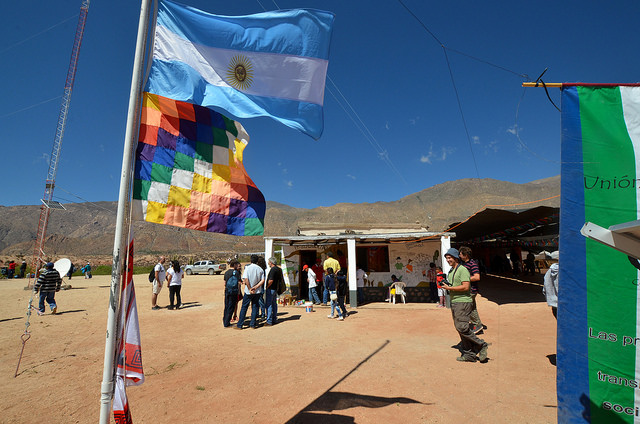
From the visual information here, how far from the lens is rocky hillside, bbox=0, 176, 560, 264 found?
83.6 metres

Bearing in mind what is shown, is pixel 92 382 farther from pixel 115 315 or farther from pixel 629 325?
pixel 629 325

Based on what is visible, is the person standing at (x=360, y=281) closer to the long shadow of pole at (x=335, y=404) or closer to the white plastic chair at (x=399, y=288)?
the white plastic chair at (x=399, y=288)

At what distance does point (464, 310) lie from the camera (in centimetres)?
496

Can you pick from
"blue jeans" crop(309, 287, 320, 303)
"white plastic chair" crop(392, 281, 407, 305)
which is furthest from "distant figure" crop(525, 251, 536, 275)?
"blue jeans" crop(309, 287, 320, 303)

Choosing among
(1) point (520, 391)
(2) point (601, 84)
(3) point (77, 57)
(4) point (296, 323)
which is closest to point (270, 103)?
(2) point (601, 84)

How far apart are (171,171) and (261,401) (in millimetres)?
2988

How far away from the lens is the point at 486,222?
13.1 meters

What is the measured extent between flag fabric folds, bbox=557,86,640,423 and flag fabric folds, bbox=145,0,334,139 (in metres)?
2.39

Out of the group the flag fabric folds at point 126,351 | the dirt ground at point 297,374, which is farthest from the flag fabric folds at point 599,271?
the flag fabric folds at point 126,351

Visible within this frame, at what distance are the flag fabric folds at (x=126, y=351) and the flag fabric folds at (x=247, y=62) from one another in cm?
162

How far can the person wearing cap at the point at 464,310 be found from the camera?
4.95 meters

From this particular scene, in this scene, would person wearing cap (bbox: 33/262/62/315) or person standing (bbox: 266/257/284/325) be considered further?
person wearing cap (bbox: 33/262/62/315)

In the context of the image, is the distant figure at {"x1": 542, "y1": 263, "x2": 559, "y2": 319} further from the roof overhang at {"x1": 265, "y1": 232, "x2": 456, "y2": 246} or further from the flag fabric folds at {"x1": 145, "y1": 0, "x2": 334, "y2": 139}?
the roof overhang at {"x1": 265, "y1": 232, "x2": 456, "y2": 246}

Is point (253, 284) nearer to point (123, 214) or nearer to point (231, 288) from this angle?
point (231, 288)
